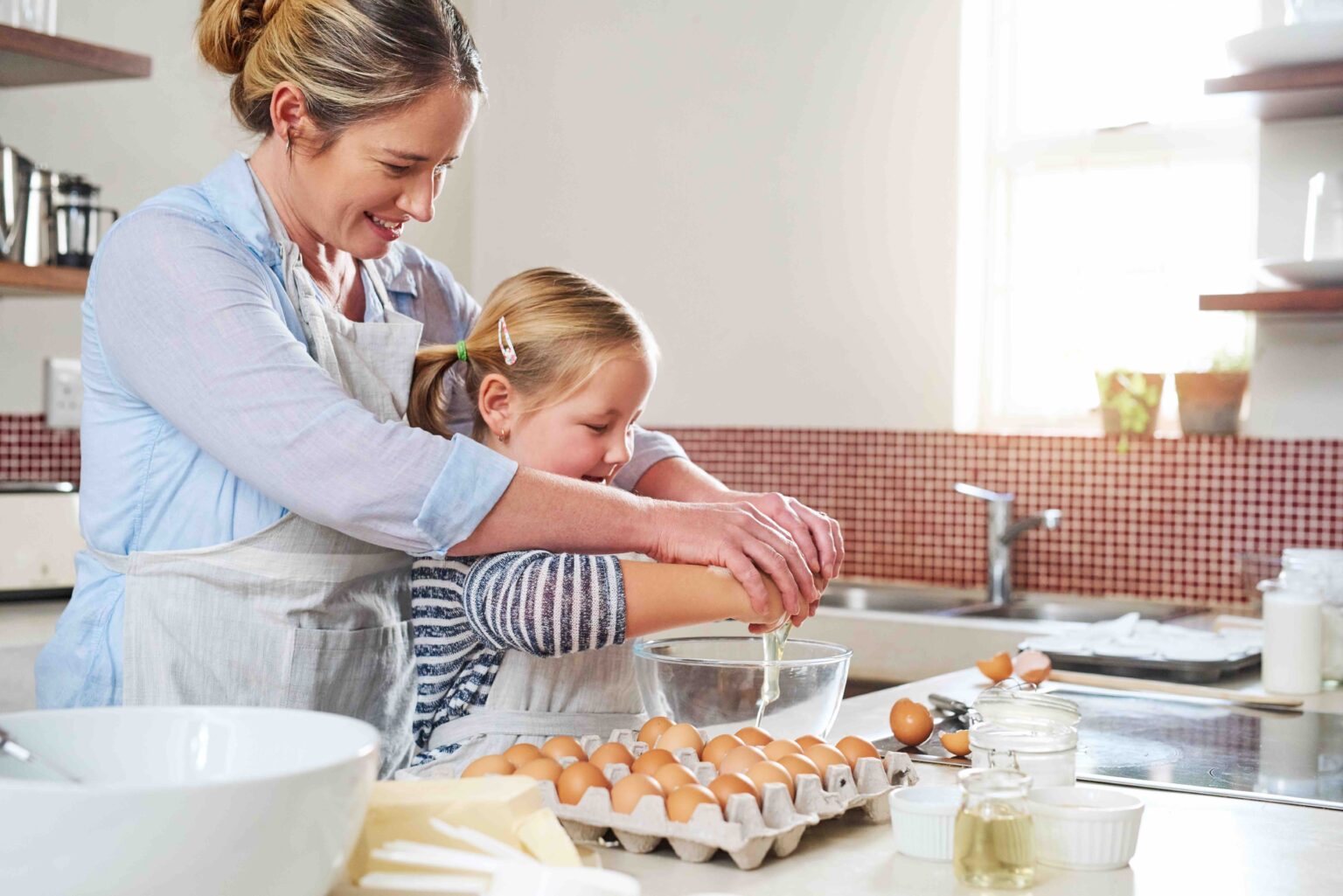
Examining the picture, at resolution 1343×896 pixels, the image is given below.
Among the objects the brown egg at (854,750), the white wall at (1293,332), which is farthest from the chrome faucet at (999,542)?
the brown egg at (854,750)

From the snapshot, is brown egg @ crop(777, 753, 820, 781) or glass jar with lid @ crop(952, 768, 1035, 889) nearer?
glass jar with lid @ crop(952, 768, 1035, 889)

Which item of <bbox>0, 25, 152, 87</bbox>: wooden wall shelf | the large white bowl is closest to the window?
<bbox>0, 25, 152, 87</bbox>: wooden wall shelf

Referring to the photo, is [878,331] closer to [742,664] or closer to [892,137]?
[892,137]

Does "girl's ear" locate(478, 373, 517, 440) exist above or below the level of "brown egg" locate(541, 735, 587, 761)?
above

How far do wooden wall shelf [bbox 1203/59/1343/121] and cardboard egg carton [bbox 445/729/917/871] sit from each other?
2.17 m

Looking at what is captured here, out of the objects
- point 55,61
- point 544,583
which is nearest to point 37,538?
point 55,61

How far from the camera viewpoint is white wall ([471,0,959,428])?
3566 millimetres

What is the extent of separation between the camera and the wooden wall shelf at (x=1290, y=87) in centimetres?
271

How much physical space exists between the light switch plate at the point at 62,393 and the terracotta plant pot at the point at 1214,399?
2425 mm

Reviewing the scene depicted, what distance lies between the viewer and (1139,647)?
2143 millimetres

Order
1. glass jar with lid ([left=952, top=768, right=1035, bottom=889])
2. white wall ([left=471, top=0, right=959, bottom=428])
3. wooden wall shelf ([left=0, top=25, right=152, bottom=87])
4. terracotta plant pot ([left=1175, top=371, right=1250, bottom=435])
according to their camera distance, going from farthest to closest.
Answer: white wall ([left=471, top=0, right=959, bottom=428]) < terracotta plant pot ([left=1175, top=371, right=1250, bottom=435]) < wooden wall shelf ([left=0, top=25, right=152, bottom=87]) < glass jar with lid ([left=952, top=768, right=1035, bottom=889])

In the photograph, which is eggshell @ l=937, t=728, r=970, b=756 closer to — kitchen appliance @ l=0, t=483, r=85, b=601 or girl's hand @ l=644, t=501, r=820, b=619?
girl's hand @ l=644, t=501, r=820, b=619

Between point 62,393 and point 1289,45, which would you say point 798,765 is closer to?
point 1289,45

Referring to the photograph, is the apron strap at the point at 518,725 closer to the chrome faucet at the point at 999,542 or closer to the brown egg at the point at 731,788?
the brown egg at the point at 731,788
